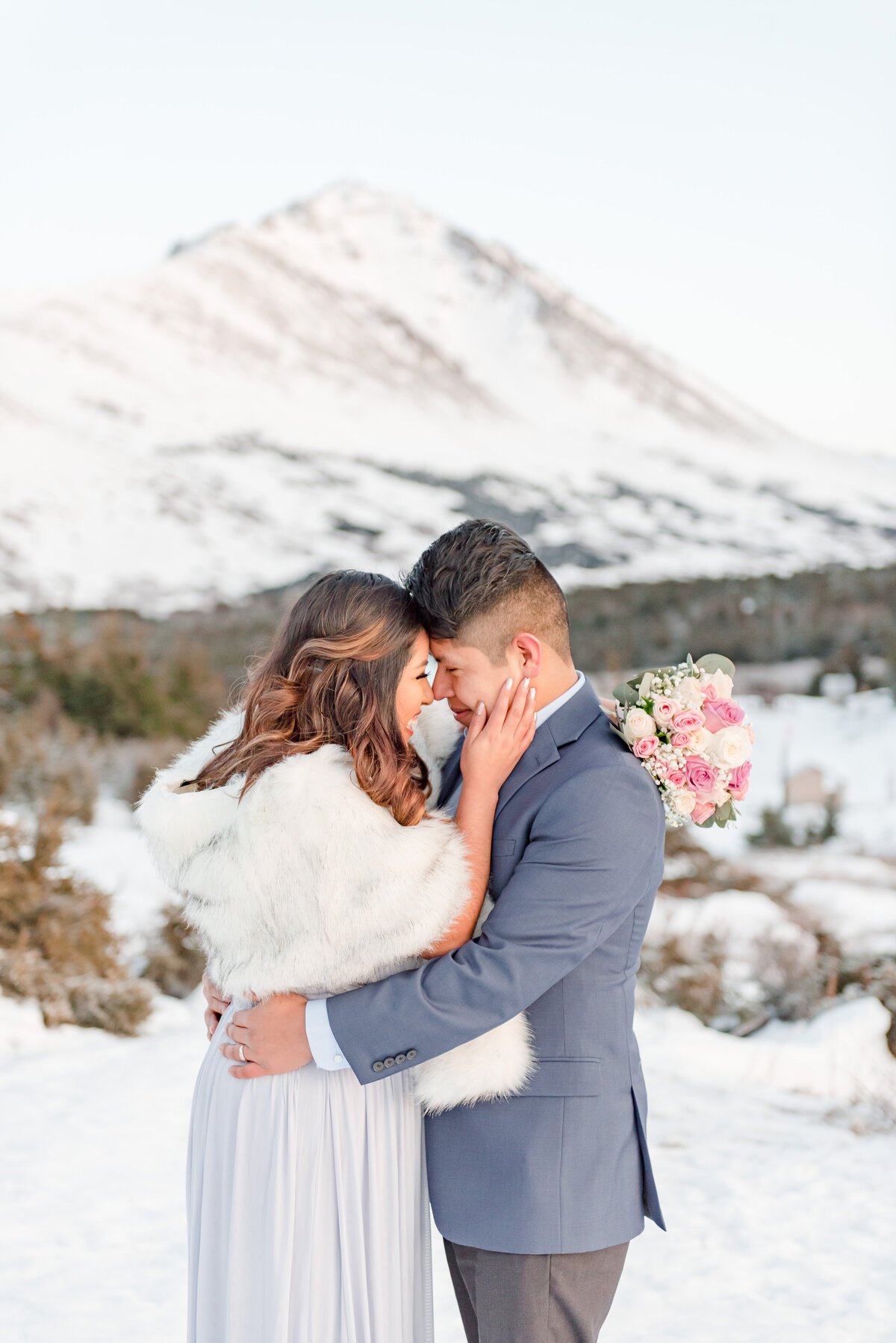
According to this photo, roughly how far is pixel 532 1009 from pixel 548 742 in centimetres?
48

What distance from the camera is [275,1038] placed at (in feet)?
5.74

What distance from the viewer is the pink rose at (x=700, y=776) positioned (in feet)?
6.07

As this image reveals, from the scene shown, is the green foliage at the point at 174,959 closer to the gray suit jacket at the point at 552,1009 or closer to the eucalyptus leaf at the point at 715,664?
the gray suit jacket at the point at 552,1009

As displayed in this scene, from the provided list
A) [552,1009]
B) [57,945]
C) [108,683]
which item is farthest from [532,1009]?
[108,683]

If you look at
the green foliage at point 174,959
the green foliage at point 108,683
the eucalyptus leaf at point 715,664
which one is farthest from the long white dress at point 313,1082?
the green foliage at point 108,683

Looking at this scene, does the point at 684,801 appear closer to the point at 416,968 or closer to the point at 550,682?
the point at 550,682

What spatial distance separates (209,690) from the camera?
9.59 meters

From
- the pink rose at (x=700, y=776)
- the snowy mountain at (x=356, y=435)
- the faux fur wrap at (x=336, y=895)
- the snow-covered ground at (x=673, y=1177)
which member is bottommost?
the snowy mountain at (x=356, y=435)

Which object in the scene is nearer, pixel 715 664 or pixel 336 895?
pixel 336 895

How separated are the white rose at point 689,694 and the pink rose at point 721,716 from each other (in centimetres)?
3

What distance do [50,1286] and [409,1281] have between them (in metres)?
2.02

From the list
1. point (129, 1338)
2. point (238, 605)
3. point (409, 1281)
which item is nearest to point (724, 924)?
point (129, 1338)

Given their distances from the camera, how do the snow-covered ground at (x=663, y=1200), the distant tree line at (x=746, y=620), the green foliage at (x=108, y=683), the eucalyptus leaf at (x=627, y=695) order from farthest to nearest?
the distant tree line at (x=746, y=620) < the green foliage at (x=108, y=683) < the snow-covered ground at (x=663, y=1200) < the eucalyptus leaf at (x=627, y=695)

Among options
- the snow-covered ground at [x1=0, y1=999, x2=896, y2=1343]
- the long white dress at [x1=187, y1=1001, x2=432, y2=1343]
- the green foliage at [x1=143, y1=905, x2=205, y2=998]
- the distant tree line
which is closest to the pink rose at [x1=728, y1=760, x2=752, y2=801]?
the long white dress at [x1=187, y1=1001, x2=432, y2=1343]
